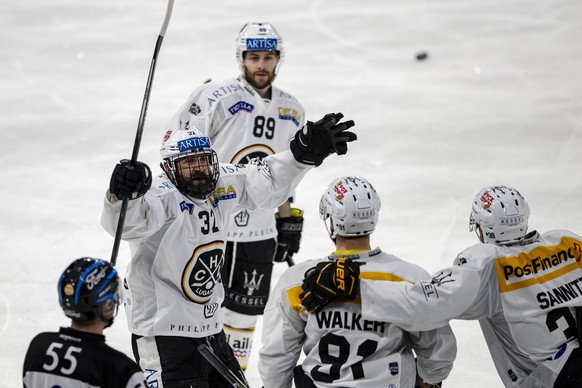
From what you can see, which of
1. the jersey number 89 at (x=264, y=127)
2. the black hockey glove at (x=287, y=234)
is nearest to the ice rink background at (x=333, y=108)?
the black hockey glove at (x=287, y=234)

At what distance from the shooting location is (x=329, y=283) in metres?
3.24

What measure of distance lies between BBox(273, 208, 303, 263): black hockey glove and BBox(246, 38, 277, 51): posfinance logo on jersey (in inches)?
34.5

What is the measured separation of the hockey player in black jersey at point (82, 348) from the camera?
109 inches

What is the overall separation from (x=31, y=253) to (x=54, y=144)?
6.85 feet

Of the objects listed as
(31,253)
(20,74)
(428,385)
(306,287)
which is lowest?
(428,385)

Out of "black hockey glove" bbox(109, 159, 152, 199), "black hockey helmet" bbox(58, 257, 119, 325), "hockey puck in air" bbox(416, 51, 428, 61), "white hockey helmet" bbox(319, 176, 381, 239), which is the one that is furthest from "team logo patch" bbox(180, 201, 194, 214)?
"hockey puck in air" bbox(416, 51, 428, 61)

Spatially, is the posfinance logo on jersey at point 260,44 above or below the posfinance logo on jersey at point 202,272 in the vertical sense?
above

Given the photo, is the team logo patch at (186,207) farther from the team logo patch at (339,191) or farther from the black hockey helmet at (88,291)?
the black hockey helmet at (88,291)

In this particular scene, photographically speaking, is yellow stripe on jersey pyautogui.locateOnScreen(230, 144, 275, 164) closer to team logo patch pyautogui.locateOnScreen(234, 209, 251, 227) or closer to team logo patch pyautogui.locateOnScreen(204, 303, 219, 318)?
team logo patch pyautogui.locateOnScreen(234, 209, 251, 227)

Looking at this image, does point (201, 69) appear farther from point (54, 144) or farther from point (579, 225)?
point (579, 225)

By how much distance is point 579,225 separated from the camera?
6.80m

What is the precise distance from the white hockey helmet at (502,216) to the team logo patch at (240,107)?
6.13 ft

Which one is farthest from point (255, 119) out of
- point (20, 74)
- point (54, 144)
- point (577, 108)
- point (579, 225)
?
point (20, 74)

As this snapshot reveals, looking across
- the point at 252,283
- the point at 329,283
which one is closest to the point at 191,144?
the point at 329,283
